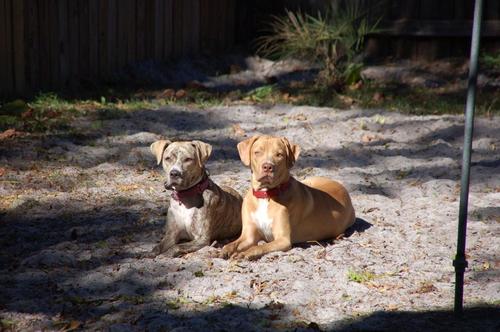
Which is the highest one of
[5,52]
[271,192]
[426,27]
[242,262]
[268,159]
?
[426,27]

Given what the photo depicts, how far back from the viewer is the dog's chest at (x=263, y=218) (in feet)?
19.8

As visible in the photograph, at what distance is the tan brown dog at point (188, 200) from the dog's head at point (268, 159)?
0.95 ft

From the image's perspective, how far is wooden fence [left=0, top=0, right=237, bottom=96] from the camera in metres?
11.1

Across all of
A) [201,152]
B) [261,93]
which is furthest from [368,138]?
[201,152]

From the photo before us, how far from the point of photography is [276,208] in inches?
237

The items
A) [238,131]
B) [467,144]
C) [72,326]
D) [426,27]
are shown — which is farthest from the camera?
[426,27]

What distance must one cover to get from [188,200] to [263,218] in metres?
0.54

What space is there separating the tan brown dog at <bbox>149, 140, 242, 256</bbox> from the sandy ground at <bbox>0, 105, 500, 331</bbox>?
0.15m

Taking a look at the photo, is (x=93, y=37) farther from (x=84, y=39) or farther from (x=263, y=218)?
(x=263, y=218)

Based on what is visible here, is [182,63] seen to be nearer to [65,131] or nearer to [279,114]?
[279,114]

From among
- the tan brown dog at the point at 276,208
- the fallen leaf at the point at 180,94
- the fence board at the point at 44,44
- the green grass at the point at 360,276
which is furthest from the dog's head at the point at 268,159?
the fence board at the point at 44,44

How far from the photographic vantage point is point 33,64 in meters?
11.5

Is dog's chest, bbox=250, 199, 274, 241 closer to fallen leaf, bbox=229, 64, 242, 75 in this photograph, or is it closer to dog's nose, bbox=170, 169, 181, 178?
dog's nose, bbox=170, 169, 181, 178

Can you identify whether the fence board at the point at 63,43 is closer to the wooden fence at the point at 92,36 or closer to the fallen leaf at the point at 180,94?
the wooden fence at the point at 92,36
